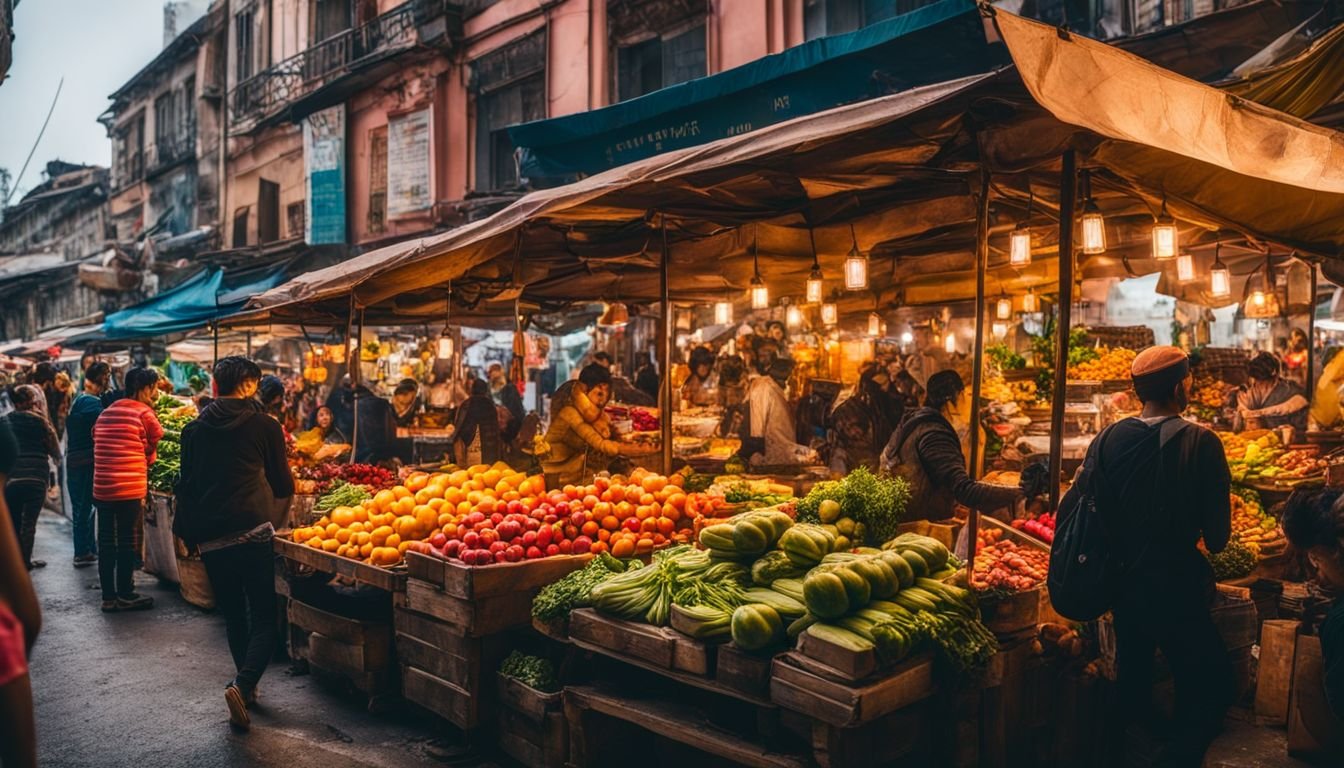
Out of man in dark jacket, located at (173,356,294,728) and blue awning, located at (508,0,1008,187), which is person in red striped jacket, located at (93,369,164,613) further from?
blue awning, located at (508,0,1008,187)

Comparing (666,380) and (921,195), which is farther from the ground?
(921,195)

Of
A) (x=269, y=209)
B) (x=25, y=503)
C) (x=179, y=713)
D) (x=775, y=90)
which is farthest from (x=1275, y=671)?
(x=269, y=209)

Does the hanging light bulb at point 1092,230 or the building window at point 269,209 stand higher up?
the building window at point 269,209

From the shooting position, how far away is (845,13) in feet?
41.9

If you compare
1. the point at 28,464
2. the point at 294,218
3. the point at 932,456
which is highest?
the point at 294,218

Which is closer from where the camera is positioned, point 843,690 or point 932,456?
point 843,690

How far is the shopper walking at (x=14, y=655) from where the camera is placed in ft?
6.23

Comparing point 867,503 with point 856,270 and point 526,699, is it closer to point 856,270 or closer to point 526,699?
point 526,699

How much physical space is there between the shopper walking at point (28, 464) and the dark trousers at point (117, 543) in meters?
0.90

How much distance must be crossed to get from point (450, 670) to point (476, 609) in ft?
1.54

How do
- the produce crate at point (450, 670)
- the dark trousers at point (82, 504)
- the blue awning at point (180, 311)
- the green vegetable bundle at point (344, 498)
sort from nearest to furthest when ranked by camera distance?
the produce crate at point (450, 670), the green vegetable bundle at point (344, 498), the dark trousers at point (82, 504), the blue awning at point (180, 311)

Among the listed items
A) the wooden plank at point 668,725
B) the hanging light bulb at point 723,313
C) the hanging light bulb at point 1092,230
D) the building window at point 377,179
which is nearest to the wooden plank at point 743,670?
the wooden plank at point 668,725

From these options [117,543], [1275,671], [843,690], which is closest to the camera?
[843,690]

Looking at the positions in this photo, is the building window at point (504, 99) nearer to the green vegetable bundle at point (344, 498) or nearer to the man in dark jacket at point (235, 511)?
the green vegetable bundle at point (344, 498)
